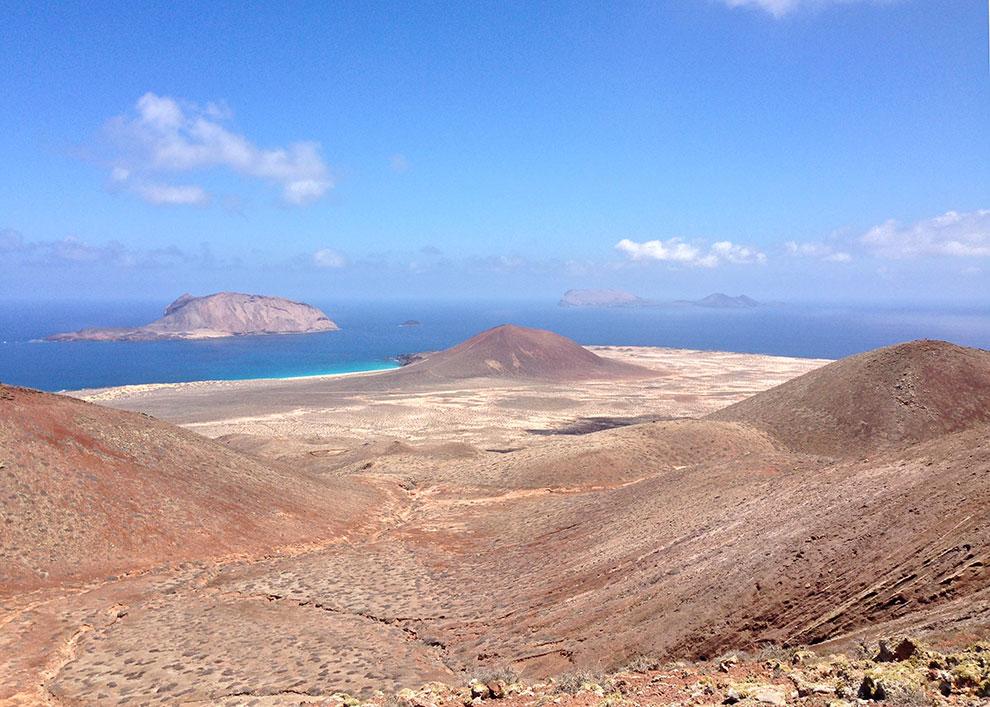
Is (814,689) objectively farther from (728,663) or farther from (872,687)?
(728,663)

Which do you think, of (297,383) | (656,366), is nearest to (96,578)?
(297,383)

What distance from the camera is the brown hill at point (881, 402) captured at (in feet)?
103

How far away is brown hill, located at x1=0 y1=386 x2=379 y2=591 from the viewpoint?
16469 mm

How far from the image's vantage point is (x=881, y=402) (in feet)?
109

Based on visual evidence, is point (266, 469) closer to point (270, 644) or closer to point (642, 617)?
point (270, 644)

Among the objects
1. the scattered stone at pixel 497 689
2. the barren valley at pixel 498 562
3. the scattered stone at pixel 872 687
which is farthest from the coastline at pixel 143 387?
the scattered stone at pixel 872 687

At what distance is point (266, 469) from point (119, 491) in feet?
20.6

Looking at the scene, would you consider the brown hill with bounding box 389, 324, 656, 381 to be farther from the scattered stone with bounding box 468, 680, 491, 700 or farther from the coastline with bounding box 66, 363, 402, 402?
the scattered stone with bounding box 468, 680, 491, 700

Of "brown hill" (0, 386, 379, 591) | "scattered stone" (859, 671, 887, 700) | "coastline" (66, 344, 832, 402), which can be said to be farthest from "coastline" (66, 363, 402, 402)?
"scattered stone" (859, 671, 887, 700)

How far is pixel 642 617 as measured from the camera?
1086 centimetres

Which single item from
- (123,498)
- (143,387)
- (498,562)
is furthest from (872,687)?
(143,387)

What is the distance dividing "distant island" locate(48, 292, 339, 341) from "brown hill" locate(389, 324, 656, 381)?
3567 inches

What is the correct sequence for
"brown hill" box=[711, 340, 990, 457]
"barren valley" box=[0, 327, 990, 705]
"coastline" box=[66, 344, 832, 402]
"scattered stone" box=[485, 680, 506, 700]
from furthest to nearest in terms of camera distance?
"coastline" box=[66, 344, 832, 402] → "brown hill" box=[711, 340, 990, 457] → "barren valley" box=[0, 327, 990, 705] → "scattered stone" box=[485, 680, 506, 700]

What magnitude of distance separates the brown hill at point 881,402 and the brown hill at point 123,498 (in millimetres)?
22888
